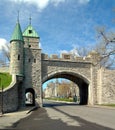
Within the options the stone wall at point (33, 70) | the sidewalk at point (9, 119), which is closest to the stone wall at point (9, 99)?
the sidewalk at point (9, 119)

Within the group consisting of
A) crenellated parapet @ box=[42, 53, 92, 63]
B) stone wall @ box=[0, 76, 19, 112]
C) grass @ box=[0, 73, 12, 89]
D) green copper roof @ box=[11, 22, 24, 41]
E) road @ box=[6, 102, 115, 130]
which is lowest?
road @ box=[6, 102, 115, 130]

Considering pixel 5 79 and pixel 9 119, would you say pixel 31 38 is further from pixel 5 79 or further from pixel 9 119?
pixel 9 119

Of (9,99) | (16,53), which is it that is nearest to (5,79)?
(16,53)

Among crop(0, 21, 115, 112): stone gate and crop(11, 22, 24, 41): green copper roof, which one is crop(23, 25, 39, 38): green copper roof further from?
crop(11, 22, 24, 41): green copper roof

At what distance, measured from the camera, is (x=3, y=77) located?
37594 mm

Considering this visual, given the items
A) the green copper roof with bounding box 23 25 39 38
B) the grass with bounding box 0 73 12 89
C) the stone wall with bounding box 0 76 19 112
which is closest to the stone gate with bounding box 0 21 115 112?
the green copper roof with bounding box 23 25 39 38

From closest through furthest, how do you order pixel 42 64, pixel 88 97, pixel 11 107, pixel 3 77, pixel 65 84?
pixel 11 107
pixel 3 77
pixel 42 64
pixel 88 97
pixel 65 84

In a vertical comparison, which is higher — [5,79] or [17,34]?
[17,34]

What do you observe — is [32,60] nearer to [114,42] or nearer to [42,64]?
[42,64]

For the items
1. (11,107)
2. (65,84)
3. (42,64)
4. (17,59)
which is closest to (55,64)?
(42,64)

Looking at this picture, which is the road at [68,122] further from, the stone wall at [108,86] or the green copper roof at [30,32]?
the green copper roof at [30,32]

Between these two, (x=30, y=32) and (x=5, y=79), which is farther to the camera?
(x=30, y=32)

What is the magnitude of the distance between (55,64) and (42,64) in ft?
6.63

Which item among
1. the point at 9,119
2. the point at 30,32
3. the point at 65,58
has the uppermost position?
Answer: the point at 30,32
